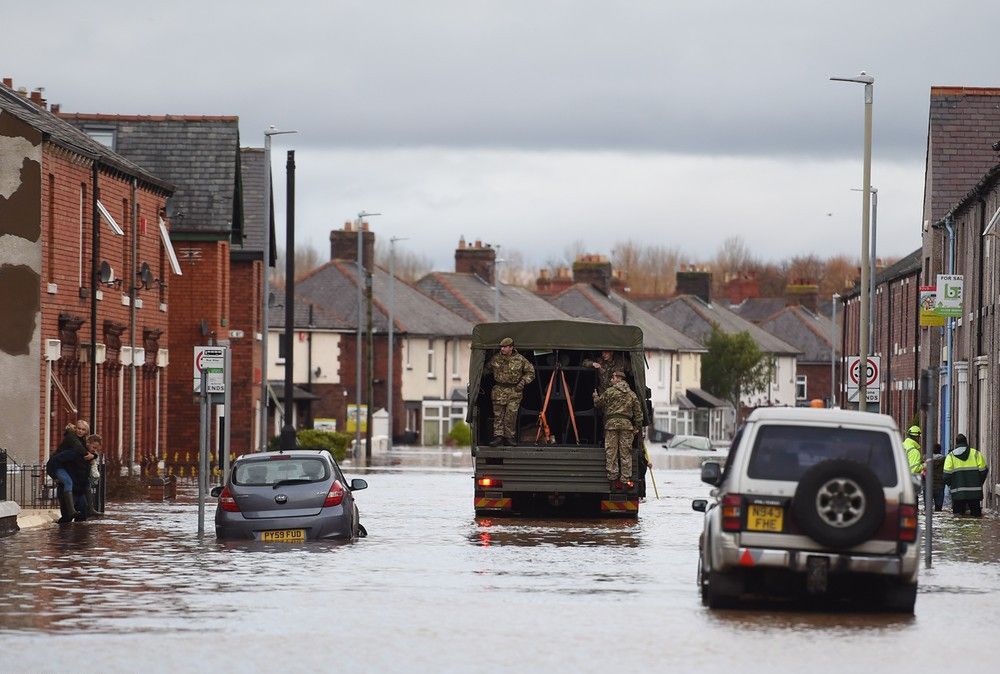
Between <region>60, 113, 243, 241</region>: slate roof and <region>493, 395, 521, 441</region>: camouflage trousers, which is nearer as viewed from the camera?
<region>493, 395, 521, 441</region>: camouflage trousers

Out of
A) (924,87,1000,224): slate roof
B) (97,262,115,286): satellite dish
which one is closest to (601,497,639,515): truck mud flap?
(97,262,115,286): satellite dish

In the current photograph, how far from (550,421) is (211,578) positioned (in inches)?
512

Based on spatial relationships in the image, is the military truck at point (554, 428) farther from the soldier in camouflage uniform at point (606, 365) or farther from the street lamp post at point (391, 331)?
the street lamp post at point (391, 331)

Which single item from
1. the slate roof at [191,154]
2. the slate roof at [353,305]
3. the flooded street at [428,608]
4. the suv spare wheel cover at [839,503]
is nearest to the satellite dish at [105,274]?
the flooded street at [428,608]

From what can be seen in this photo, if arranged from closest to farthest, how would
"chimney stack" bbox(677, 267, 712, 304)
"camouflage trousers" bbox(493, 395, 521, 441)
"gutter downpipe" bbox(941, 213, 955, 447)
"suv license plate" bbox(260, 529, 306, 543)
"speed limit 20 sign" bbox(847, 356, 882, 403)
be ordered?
"suv license plate" bbox(260, 529, 306, 543) → "camouflage trousers" bbox(493, 395, 521, 441) → "speed limit 20 sign" bbox(847, 356, 882, 403) → "gutter downpipe" bbox(941, 213, 955, 447) → "chimney stack" bbox(677, 267, 712, 304)

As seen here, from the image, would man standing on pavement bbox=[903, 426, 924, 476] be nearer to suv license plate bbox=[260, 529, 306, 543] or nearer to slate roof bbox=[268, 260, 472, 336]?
suv license plate bbox=[260, 529, 306, 543]

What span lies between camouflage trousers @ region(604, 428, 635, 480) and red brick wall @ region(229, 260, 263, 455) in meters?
29.7

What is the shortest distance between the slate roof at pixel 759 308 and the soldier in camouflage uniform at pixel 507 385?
111675 millimetres

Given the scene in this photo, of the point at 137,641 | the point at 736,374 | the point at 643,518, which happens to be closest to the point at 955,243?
the point at 643,518

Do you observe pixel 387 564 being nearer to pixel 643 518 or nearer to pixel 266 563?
pixel 266 563

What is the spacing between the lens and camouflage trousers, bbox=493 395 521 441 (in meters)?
29.9

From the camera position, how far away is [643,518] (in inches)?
1265

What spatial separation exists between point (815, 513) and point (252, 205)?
154ft

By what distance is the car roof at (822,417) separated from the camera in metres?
16.5
